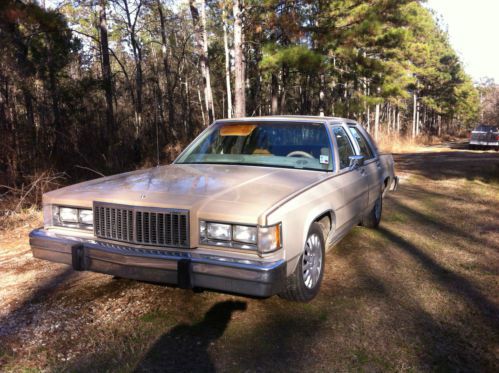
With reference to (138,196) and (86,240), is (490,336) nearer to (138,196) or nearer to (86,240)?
(138,196)

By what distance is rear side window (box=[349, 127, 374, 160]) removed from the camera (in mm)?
5279

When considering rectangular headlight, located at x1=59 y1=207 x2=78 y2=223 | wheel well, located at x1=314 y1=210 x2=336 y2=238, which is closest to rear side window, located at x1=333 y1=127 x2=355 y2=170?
wheel well, located at x1=314 y1=210 x2=336 y2=238

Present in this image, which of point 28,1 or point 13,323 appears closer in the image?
point 13,323

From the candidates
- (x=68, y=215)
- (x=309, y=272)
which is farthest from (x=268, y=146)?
(x=68, y=215)

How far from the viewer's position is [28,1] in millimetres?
9422

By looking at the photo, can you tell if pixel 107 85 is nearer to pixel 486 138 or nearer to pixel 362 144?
pixel 362 144

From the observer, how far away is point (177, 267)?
285cm

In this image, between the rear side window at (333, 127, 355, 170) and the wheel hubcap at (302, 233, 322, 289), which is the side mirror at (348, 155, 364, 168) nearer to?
the rear side window at (333, 127, 355, 170)

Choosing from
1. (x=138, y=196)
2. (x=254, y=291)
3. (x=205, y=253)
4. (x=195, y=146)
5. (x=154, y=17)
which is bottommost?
(x=254, y=291)

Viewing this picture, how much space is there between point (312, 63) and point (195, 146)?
11.9 metres

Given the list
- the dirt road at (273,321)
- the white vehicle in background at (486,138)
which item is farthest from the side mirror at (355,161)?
the white vehicle in background at (486,138)

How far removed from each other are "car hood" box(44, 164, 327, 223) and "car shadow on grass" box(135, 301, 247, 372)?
883 millimetres

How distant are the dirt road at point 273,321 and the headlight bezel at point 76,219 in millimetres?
689

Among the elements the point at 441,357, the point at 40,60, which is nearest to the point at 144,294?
the point at 441,357
